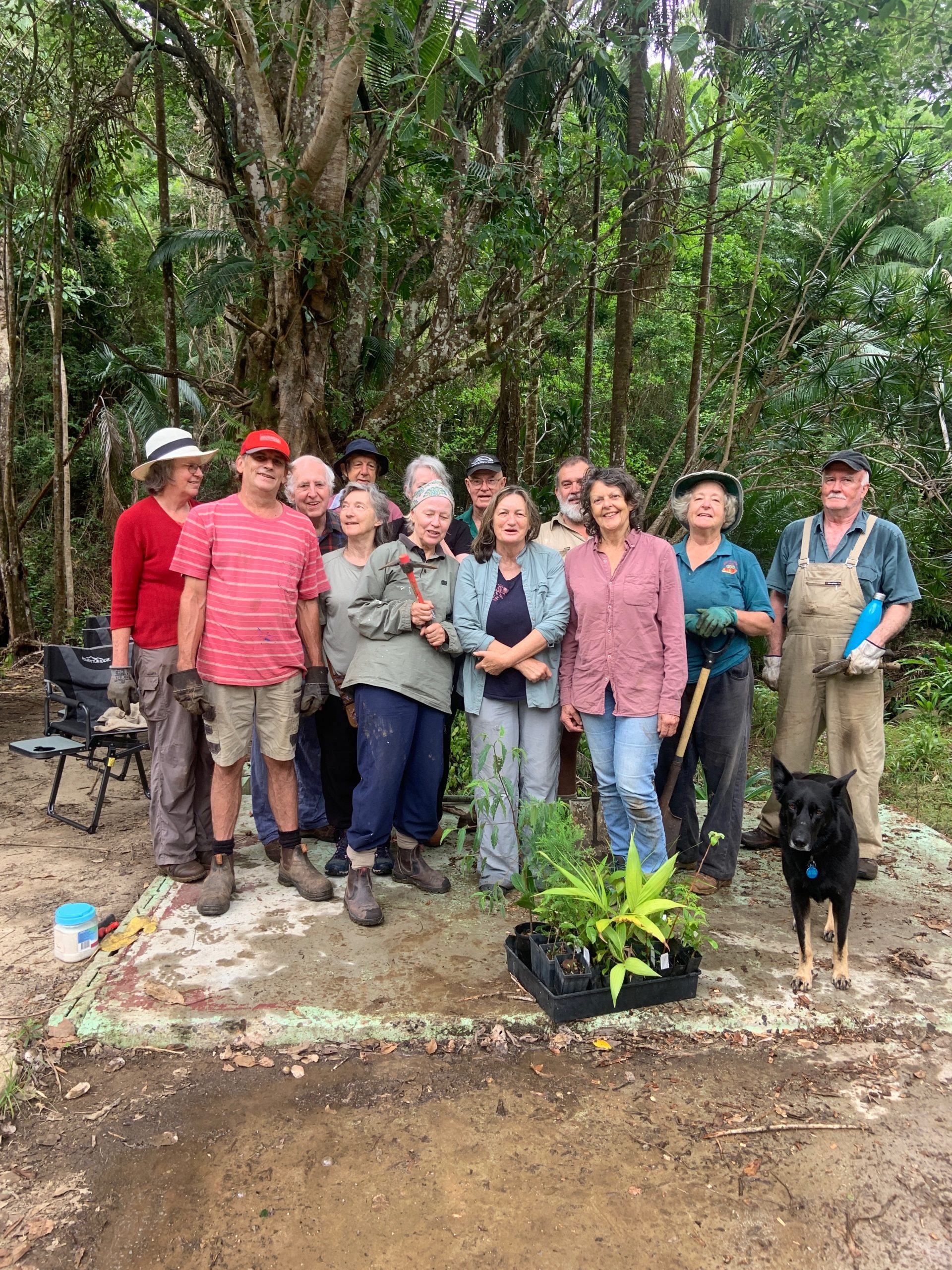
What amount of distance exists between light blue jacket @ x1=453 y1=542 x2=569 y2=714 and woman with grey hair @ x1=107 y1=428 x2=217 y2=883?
142 cm

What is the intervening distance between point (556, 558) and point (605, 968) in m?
1.85

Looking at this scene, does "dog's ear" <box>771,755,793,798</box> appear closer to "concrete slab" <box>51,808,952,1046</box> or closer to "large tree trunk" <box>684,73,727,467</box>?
"concrete slab" <box>51,808,952,1046</box>

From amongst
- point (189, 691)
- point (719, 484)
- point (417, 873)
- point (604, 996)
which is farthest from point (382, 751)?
point (719, 484)

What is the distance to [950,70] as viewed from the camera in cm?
784

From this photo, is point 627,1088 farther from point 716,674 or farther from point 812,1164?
point 716,674

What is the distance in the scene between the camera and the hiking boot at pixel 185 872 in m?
4.32

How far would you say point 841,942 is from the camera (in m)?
3.47

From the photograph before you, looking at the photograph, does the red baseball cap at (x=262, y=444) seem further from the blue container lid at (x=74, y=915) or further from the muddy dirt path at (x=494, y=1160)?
the muddy dirt path at (x=494, y=1160)

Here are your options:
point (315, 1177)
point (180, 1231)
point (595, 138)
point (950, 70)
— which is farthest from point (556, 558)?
point (950, 70)

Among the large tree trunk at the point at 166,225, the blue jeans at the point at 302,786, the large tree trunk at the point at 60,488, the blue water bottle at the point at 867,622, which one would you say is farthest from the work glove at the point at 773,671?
the large tree trunk at the point at 60,488

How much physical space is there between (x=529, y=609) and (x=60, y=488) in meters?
8.78

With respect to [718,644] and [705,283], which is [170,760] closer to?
[718,644]

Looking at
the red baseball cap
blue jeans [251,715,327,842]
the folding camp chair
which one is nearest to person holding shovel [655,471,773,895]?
blue jeans [251,715,327,842]

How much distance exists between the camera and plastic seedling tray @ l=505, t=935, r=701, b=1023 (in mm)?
3193
